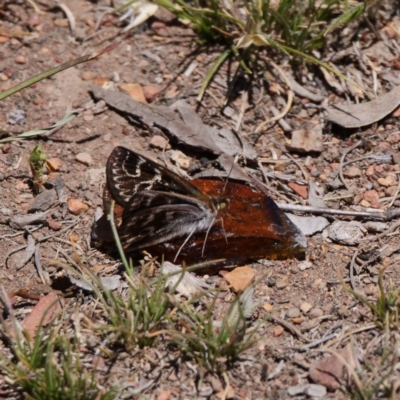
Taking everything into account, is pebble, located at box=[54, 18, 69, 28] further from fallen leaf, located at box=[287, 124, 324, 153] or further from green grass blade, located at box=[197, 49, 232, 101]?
fallen leaf, located at box=[287, 124, 324, 153]

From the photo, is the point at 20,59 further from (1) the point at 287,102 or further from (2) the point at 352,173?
(2) the point at 352,173

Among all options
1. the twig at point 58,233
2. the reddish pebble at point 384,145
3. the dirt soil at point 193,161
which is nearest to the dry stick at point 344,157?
the dirt soil at point 193,161

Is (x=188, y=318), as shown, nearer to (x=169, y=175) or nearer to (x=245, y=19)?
(x=169, y=175)

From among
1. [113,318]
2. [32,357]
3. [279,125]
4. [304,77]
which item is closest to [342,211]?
[279,125]

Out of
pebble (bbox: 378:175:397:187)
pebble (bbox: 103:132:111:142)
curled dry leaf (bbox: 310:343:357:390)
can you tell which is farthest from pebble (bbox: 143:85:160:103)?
curled dry leaf (bbox: 310:343:357:390)

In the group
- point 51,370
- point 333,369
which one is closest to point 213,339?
point 333,369

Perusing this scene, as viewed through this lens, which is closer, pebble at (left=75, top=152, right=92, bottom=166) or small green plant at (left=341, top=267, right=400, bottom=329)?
small green plant at (left=341, top=267, right=400, bottom=329)
